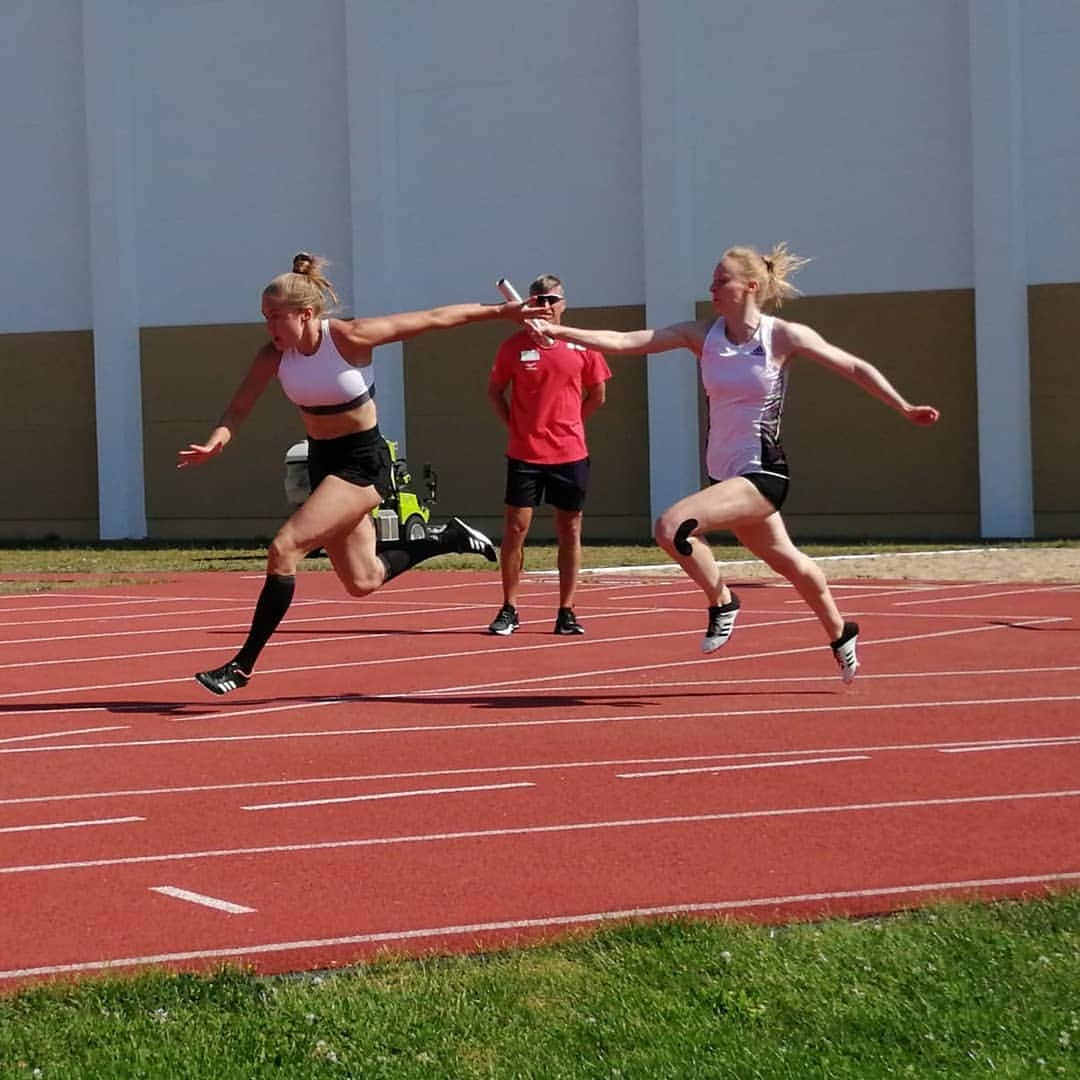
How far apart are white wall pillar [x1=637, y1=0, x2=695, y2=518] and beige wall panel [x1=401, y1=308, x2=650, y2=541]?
1.52ft

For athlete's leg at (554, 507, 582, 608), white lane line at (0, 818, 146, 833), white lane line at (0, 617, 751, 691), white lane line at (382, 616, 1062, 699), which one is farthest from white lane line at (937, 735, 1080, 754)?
athlete's leg at (554, 507, 582, 608)

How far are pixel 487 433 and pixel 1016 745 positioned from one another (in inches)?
774

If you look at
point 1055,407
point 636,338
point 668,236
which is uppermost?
point 668,236

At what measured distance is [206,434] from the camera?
97.6 ft

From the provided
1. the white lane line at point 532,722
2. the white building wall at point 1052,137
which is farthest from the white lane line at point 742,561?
the white lane line at point 532,722

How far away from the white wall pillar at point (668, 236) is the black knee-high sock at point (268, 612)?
645 inches

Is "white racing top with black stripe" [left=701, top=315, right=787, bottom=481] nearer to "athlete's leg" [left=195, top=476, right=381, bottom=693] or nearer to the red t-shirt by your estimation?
"athlete's leg" [left=195, top=476, right=381, bottom=693]

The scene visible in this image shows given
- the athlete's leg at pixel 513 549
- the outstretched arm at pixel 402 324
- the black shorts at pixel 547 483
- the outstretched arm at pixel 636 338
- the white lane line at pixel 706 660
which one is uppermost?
the outstretched arm at pixel 402 324

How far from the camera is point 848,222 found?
2608cm

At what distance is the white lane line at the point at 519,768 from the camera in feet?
26.4

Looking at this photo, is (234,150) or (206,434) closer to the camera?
(234,150)

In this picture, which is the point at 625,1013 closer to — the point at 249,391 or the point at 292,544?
the point at 292,544

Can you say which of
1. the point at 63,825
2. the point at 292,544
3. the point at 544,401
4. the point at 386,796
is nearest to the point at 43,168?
the point at 544,401

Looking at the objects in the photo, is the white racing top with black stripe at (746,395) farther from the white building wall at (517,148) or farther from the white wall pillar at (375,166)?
the white wall pillar at (375,166)
